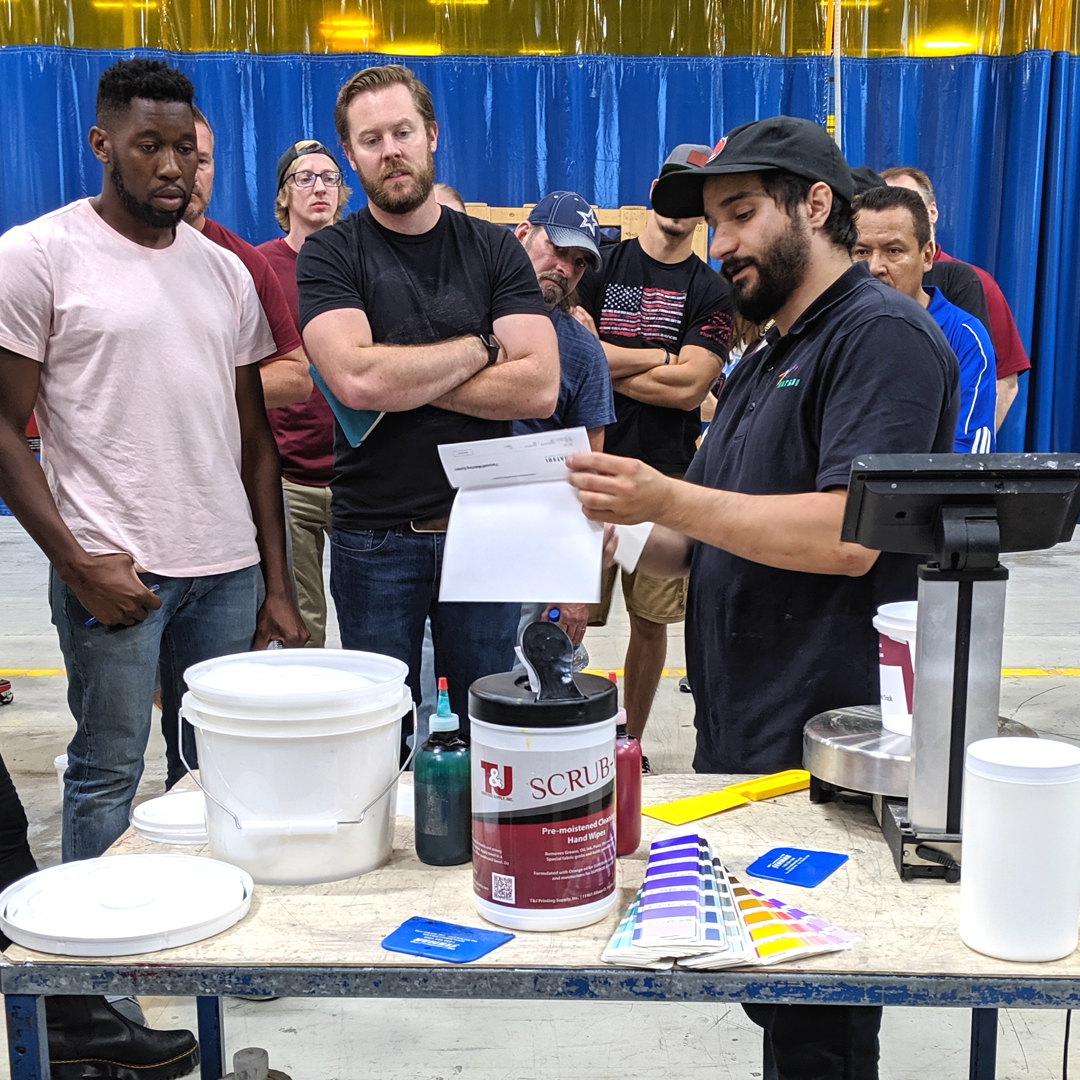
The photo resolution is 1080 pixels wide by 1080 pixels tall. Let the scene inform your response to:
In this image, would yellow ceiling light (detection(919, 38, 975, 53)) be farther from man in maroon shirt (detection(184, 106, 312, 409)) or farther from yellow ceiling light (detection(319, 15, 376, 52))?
man in maroon shirt (detection(184, 106, 312, 409))

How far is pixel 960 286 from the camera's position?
4.16 metres

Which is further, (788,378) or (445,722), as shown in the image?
(788,378)

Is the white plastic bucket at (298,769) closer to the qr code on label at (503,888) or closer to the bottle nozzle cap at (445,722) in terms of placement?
the bottle nozzle cap at (445,722)

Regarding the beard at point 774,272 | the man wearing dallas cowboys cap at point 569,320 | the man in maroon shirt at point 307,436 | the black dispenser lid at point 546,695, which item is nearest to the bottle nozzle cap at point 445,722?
the black dispenser lid at point 546,695

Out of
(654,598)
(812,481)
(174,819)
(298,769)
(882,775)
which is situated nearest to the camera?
(298,769)

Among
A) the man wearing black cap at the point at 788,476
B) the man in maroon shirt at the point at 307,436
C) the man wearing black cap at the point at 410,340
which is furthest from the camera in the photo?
the man in maroon shirt at the point at 307,436

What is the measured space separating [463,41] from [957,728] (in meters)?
8.52

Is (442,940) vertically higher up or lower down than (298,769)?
lower down

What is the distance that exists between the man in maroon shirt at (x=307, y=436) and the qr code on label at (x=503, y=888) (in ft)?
7.86

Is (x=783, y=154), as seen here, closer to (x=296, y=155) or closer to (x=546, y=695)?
(x=546, y=695)

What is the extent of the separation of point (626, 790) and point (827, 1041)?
0.47 meters

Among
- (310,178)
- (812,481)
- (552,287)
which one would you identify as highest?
(310,178)

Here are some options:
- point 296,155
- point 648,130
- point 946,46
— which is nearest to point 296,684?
point 296,155

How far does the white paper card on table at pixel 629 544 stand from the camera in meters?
1.89
